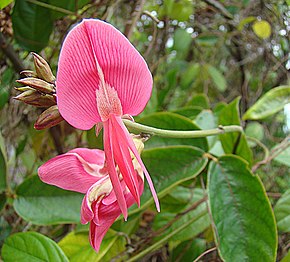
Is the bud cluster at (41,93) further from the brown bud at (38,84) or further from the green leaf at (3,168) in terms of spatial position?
the green leaf at (3,168)

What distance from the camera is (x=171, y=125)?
70cm

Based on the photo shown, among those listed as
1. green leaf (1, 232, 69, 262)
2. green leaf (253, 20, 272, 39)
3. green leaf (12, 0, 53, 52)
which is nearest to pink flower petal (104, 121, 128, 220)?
green leaf (1, 232, 69, 262)

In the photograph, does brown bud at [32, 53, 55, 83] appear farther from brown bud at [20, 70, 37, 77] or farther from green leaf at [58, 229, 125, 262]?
green leaf at [58, 229, 125, 262]

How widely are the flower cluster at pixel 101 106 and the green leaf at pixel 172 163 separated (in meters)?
0.18

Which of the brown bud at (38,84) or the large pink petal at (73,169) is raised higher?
the brown bud at (38,84)

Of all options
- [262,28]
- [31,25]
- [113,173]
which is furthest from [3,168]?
[262,28]

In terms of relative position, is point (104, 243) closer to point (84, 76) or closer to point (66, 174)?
point (66, 174)

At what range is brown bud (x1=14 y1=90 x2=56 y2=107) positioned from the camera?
0.39 m

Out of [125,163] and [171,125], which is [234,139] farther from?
[125,163]

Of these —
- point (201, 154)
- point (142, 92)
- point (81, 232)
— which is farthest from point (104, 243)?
point (142, 92)

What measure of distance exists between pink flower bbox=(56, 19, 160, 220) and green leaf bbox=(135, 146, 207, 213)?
0.23 m

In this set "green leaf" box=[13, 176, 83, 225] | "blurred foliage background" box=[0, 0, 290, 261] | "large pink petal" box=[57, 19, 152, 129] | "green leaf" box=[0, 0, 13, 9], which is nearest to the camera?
"large pink petal" box=[57, 19, 152, 129]

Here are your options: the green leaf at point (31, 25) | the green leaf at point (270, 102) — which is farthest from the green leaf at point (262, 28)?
the green leaf at point (31, 25)

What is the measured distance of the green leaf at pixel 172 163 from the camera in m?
0.62
